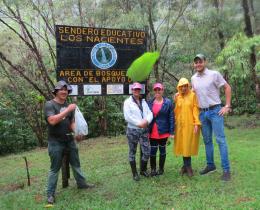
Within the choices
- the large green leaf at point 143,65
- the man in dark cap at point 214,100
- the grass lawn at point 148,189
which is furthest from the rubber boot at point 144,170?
the large green leaf at point 143,65

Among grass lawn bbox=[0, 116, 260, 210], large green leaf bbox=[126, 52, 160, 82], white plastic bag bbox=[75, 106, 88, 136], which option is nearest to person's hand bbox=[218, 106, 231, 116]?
grass lawn bbox=[0, 116, 260, 210]

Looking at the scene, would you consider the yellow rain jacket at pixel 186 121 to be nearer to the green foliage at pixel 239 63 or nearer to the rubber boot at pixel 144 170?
the rubber boot at pixel 144 170

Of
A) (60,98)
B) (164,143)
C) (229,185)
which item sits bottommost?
(229,185)

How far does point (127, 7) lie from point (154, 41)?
6.13ft

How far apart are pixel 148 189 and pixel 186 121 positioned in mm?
1288

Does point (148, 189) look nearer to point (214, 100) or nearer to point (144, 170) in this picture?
Result: point (144, 170)

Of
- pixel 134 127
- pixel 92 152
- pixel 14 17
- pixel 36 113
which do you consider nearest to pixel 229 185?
pixel 134 127

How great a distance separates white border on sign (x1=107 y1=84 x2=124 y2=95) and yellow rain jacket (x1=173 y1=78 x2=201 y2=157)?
1402mm

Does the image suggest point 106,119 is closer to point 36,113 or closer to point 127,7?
point 36,113

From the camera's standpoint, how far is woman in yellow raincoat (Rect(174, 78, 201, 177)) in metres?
6.89

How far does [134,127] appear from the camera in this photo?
693cm

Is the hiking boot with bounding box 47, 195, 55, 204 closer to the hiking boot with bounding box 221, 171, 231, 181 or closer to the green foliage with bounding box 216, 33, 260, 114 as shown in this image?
the hiking boot with bounding box 221, 171, 231, 181

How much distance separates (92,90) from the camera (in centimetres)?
790

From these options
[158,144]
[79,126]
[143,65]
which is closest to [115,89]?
[158,144]
